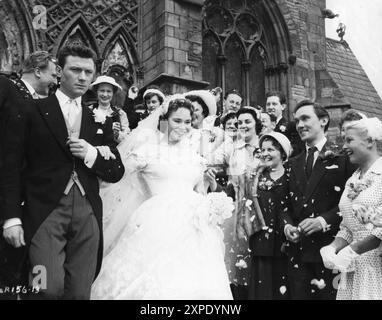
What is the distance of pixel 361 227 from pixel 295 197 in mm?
956

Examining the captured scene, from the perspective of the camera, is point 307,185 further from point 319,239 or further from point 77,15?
point 77,15

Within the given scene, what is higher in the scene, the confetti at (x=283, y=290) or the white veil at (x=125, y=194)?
the white veil at (x=125, y=194)

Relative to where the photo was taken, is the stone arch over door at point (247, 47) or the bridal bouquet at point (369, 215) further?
the stone arch over door at point (247, 47)

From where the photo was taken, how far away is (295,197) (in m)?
4.98

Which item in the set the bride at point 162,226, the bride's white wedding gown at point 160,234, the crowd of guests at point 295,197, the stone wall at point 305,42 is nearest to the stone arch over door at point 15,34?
the crowd of guests at point 295,197

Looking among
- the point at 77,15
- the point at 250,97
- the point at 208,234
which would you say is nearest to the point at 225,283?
the point at 208,234

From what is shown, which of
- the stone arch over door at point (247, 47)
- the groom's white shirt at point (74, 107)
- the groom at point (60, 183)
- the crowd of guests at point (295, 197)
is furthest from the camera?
the stone arch over door at point (247, 47)

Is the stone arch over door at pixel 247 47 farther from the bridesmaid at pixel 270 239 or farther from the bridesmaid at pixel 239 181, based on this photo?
the bridesmaid at pixel 270 239

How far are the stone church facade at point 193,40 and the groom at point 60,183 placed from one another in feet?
20.5

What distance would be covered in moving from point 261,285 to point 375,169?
1.67m

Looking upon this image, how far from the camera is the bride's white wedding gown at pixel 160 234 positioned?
160 inches

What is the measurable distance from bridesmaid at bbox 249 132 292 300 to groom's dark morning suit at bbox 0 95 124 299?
1887 mm

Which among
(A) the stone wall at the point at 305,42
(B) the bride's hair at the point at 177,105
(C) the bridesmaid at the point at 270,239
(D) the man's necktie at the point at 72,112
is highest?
(A) the stone wall at the point at 305,42

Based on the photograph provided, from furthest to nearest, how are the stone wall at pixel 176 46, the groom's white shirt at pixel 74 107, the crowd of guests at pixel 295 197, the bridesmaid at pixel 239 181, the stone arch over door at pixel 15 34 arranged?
the stone wall at pixel 176 46 < the stone arch over door at pixel 15 34 < the bridesmaid at pixel 239 181 < the crowd of guests at pixel 295 197 < the groom's white shirt at pixel 74 107
